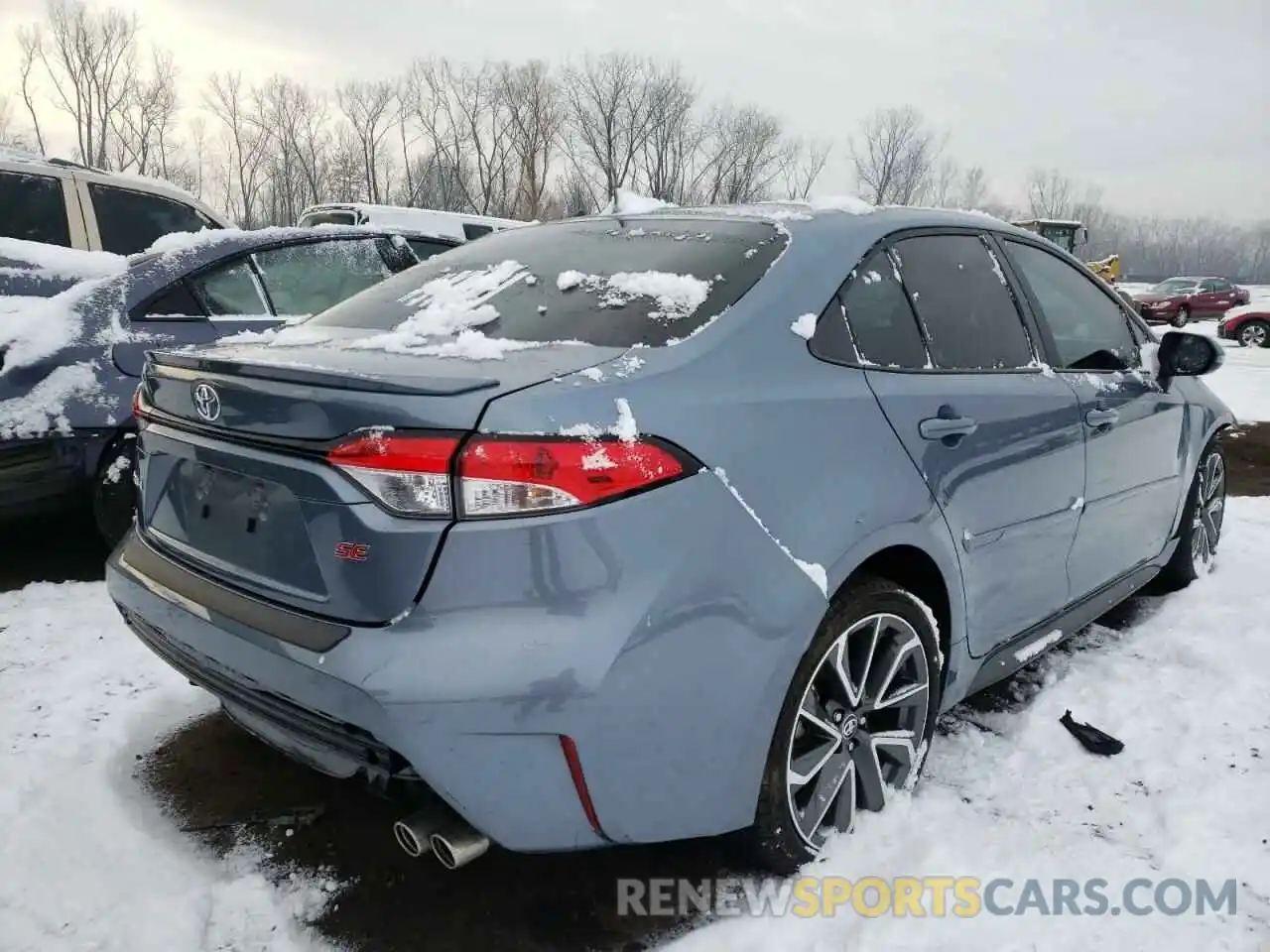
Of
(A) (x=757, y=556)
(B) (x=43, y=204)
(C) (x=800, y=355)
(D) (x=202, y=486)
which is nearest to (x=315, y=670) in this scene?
(D) (x=202, y=486)

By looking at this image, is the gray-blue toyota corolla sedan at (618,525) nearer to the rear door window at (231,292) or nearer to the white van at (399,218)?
the rear door window at (231,292)

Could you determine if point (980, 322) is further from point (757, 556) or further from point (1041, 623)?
point (757, 556)

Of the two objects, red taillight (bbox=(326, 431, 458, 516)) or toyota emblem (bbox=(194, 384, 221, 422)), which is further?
toyota emblem (bbox=(194, 384, 221, 422))

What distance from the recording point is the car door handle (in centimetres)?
226

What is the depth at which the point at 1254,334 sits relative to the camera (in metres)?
22.0

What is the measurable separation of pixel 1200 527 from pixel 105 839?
4356mm

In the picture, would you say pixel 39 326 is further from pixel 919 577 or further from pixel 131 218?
pixel 919 577

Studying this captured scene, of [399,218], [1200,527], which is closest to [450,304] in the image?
[1200,527]

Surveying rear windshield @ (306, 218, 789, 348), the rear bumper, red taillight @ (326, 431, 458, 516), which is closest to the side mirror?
rear windshield @ (306, 218, 789, 348)

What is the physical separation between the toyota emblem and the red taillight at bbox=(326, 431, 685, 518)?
0.47m

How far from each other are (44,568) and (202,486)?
8.93 ft

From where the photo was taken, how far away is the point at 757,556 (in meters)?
1.81

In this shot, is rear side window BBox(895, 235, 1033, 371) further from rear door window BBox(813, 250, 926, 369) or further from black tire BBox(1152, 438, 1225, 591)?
black tire BBox(1152, 438, 1225, 591)

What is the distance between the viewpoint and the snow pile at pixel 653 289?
202 centimetres
